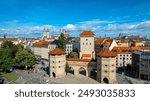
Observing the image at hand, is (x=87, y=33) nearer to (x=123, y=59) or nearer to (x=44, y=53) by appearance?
(x=123, y=59)

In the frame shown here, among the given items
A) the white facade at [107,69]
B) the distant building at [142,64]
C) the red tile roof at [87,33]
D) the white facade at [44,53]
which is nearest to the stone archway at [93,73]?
the white facade at [107,69]

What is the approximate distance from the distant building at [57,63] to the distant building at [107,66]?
2.90 meters

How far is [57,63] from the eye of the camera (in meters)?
14.9

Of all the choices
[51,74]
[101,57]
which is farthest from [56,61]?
[101,57]

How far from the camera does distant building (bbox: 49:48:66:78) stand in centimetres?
1487

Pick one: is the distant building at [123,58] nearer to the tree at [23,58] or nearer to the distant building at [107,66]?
the distant building at [107,66]

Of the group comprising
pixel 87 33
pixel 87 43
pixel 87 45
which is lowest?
pixel 87 45

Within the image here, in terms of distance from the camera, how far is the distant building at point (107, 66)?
13.3 meters

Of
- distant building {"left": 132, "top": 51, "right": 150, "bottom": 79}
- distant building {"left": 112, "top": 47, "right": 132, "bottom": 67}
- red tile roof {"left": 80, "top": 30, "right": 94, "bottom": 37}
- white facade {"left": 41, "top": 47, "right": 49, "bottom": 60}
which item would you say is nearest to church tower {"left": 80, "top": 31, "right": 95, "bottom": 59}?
red tile roof {"left": 80, "top": 30, "right": 94, "bottom": 37}

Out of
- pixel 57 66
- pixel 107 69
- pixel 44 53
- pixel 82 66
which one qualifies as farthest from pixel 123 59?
pixel 44 53

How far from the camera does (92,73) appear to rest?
51.9ft

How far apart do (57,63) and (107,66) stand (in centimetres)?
366

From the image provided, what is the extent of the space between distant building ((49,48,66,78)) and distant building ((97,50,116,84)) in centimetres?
290

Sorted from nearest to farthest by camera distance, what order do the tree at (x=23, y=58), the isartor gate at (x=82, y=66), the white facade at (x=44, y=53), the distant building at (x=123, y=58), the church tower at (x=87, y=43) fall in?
the isartor gate at (x=82, y=66) → the tree at (x=23, y=58) → the distant building at (x=123, y=58) → the church tower at (x=87, y=43) → the white facade at (x=44, y=53)
